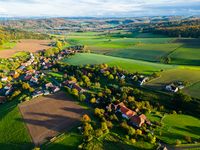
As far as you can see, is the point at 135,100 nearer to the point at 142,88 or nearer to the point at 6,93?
the point at 142,88

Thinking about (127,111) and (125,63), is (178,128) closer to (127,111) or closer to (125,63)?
(127,111)

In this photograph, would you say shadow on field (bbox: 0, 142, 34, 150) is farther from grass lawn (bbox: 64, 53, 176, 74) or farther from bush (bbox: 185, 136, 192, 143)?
grass lawn (bbox: 64, 53, 176, 74)

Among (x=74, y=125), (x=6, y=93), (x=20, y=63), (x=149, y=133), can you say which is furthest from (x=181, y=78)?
(x=20, y=63)

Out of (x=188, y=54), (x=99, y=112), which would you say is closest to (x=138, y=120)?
(x=99, y=112)

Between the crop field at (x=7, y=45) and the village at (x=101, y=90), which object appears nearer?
the village at (x=101, y=90)

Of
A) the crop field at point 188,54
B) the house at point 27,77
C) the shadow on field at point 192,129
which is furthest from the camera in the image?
the crop field at point 188,54

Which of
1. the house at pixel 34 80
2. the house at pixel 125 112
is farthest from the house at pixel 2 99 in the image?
the house at pixel 125 112

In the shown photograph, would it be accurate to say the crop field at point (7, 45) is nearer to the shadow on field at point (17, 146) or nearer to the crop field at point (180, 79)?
the crop field at point (180, 79)
